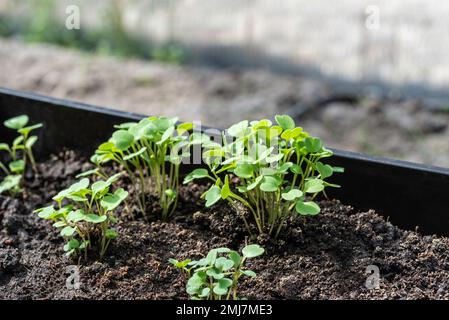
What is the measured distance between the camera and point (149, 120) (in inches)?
55.2

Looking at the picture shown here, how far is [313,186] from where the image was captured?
1.25m

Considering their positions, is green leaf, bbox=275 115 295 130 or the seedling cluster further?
green leaf, bbox=275 115 295 130

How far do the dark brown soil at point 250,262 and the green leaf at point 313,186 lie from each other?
0.40 ft

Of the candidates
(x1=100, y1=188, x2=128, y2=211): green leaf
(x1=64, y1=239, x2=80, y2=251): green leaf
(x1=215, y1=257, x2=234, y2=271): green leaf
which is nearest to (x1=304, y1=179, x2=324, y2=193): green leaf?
A: (x1=215, y1=257, x2=234, y2=271): green leaf

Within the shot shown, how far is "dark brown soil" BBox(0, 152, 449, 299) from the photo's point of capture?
1229 mm

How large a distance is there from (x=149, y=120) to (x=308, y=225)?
14.9 inches

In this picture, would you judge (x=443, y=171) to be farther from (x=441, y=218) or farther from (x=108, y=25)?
(x=108, y=25)

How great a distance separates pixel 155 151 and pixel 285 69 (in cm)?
273

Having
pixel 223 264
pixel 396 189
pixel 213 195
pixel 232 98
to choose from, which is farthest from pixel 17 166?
pixel 232 98

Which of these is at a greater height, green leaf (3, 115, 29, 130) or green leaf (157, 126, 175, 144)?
green leaf (157, 126, 175, 144)

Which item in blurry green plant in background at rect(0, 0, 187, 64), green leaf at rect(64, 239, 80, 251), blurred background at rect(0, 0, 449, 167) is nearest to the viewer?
green leaf at rect(64, 239, 80, 251)

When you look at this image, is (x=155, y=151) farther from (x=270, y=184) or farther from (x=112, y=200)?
(x=270, y=184)

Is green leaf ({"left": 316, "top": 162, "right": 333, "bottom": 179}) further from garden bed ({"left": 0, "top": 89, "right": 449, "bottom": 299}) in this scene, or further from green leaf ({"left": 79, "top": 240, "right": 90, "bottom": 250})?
green leaf ({"left": 79, "top": 240, "right": 90, "bottom": 250})
